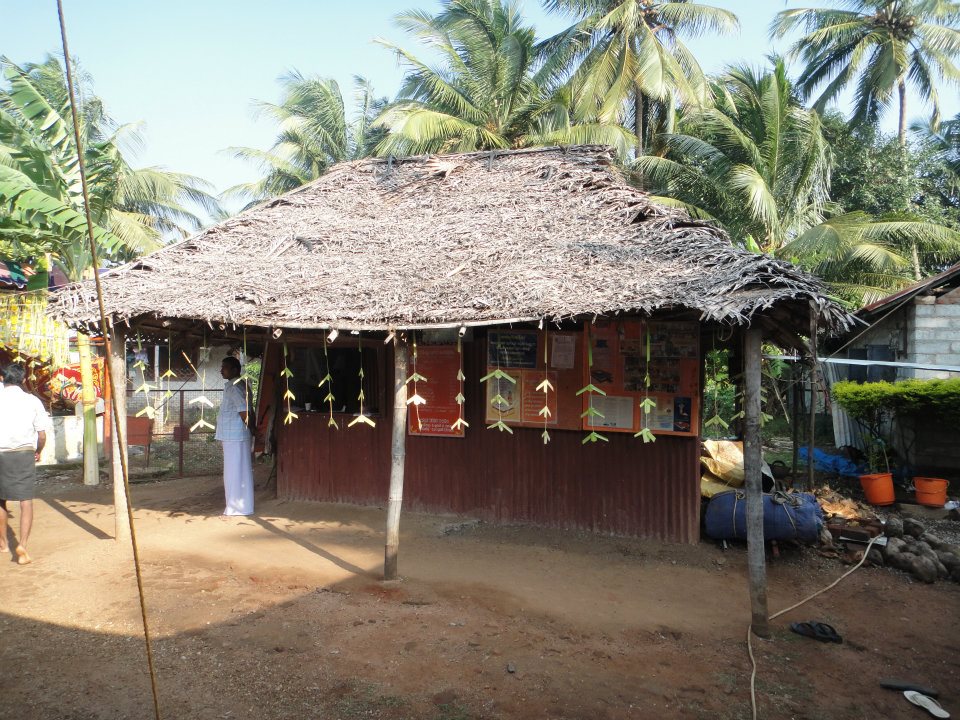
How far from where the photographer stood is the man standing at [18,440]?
18.9ft

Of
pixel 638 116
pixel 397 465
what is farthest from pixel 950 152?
pixel 397 465

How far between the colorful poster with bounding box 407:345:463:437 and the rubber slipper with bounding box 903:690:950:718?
465cm

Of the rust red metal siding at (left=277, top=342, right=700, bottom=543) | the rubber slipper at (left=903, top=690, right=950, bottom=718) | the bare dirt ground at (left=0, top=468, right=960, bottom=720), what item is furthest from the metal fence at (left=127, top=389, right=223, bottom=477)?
the rubber slipper at (left=903, top=690, right=950, bottom=718)

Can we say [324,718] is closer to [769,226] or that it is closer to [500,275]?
[500,275]

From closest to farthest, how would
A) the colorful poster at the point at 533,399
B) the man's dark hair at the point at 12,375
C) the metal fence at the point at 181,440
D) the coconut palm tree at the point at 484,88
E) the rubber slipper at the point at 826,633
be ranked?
the rubber slipper at the point at 826,633, the man's dark hair at the point at 12,375, the colorful poster at the point at 533,399, the metal fence at the point at 181,440, the coconut palm tree at the point at 484,88

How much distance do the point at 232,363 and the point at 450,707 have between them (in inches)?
204

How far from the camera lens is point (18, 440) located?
228 inches

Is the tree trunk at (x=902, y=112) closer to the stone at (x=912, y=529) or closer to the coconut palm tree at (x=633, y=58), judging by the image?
the coconut palm tree at (x=633, y=58)

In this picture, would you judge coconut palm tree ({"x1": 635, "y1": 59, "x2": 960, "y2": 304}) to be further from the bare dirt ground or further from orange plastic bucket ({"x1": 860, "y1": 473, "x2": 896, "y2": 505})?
the bare dirt ground

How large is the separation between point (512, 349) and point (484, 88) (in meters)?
12.6

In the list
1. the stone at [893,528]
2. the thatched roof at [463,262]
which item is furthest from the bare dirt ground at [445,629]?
the thatched roof at [463,262]

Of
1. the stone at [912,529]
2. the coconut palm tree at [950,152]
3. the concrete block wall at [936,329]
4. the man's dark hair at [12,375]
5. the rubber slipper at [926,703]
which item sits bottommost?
the rubber slipper at [926,703]

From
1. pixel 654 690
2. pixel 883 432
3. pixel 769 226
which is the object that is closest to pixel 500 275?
pixel 654 690

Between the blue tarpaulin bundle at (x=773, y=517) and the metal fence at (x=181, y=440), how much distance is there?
20.3 feet
